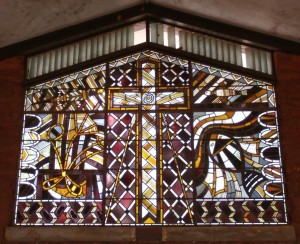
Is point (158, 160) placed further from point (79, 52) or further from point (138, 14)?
point (138, 14)

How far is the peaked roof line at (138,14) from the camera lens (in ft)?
23.3

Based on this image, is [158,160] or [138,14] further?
[138,14]

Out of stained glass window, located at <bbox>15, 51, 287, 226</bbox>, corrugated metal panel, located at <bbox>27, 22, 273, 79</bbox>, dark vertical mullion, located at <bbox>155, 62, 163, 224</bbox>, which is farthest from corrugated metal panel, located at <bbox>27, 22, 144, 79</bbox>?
dark vertical mullion, located at <bbox>155, 62, 163, 224</bbox>

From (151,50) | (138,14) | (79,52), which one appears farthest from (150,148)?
(138,14)

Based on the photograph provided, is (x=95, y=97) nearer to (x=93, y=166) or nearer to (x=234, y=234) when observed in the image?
(x=93, y=166)

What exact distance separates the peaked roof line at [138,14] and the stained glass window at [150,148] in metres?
0.41

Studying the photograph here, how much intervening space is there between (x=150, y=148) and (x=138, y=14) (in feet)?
5.24

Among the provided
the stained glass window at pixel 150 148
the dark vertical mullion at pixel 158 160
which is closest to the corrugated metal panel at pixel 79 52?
the stained glass window at pixel 150 148

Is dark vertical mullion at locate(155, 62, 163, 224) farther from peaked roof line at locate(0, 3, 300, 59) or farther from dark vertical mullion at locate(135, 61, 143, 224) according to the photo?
peaked roof line at locate(0, 3, 300, 59)

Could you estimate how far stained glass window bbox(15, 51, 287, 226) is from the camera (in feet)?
21.4

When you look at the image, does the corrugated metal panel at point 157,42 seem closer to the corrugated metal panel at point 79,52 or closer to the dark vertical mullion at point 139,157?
the corrugated metal panel at point 79,52

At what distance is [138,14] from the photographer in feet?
23.7

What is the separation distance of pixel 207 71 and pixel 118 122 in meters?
1.20
